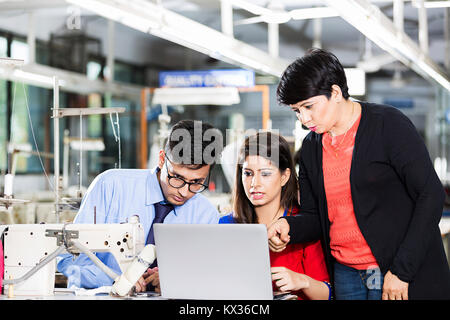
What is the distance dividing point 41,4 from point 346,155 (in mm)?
5218

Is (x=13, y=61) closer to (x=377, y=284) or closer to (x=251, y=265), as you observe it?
(x=251, y=265)

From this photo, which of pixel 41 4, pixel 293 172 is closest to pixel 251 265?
pixel 293 172

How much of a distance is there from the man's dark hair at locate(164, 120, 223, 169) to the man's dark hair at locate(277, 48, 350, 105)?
35 centimetres

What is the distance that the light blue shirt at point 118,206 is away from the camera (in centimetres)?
230

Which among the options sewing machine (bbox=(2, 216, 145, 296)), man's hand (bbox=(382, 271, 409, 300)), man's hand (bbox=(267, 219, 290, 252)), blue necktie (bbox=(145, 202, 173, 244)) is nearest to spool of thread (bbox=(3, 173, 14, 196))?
sewing machine (bbox=(2, 216, 145, 296))

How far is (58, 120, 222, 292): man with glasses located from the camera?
227 centimetres

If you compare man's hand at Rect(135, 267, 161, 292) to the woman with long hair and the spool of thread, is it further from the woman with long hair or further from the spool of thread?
the spool of thread

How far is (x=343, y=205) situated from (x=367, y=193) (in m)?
0.10

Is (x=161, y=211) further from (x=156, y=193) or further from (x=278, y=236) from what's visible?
(x=278, y=236)

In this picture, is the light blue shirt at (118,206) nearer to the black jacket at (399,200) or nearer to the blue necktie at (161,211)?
the blue necktie at (161,211)

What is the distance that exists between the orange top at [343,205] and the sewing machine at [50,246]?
636mm

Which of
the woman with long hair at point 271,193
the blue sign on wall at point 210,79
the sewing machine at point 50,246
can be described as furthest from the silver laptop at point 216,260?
the blue sign on wall at point 210,79
